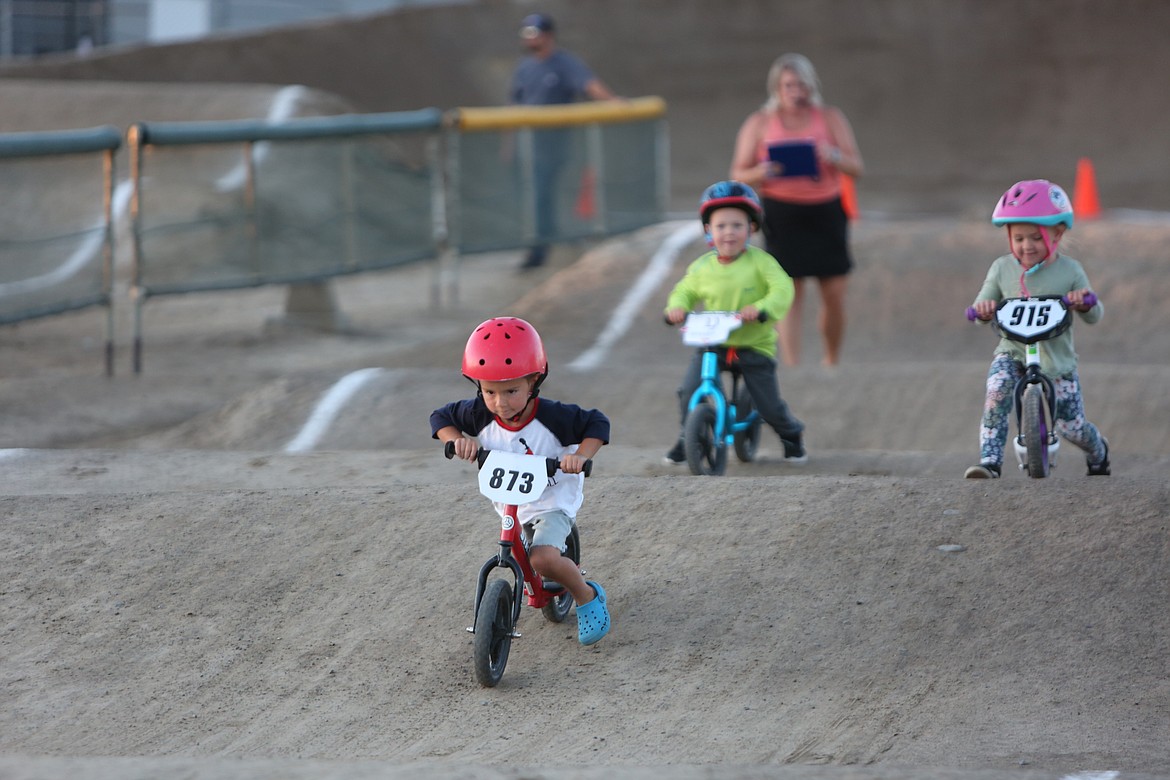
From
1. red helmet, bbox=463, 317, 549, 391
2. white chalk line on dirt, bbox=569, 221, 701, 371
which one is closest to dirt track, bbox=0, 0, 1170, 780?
red helmet, bbox=463, 317, 549, 391

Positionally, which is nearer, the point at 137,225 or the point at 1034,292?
the point at 1034,292

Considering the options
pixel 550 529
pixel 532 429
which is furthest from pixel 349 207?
pixel 550 529

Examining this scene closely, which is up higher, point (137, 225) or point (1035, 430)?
point (137, 225)

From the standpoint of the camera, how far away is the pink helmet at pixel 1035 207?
697 centimetres

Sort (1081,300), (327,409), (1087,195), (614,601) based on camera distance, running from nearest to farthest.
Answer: (614,601) < (1081,300) < (327,409) < (1087,195)

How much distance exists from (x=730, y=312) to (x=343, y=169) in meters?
6.67

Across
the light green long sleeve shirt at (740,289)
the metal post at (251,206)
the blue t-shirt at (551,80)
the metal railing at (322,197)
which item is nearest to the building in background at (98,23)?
the metal railing at (322,197)

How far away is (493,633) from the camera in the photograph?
17.4 feet

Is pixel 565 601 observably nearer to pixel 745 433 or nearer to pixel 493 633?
pixel 493 633

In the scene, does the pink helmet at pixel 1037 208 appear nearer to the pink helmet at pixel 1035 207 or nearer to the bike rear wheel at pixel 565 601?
the pink helmet at pixel 1035 207

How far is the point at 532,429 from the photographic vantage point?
5.51m

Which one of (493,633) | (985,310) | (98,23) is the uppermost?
(98,23)

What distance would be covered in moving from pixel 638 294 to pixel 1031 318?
7.25 metres

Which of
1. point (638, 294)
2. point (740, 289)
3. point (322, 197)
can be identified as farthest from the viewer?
point (638, 294)
